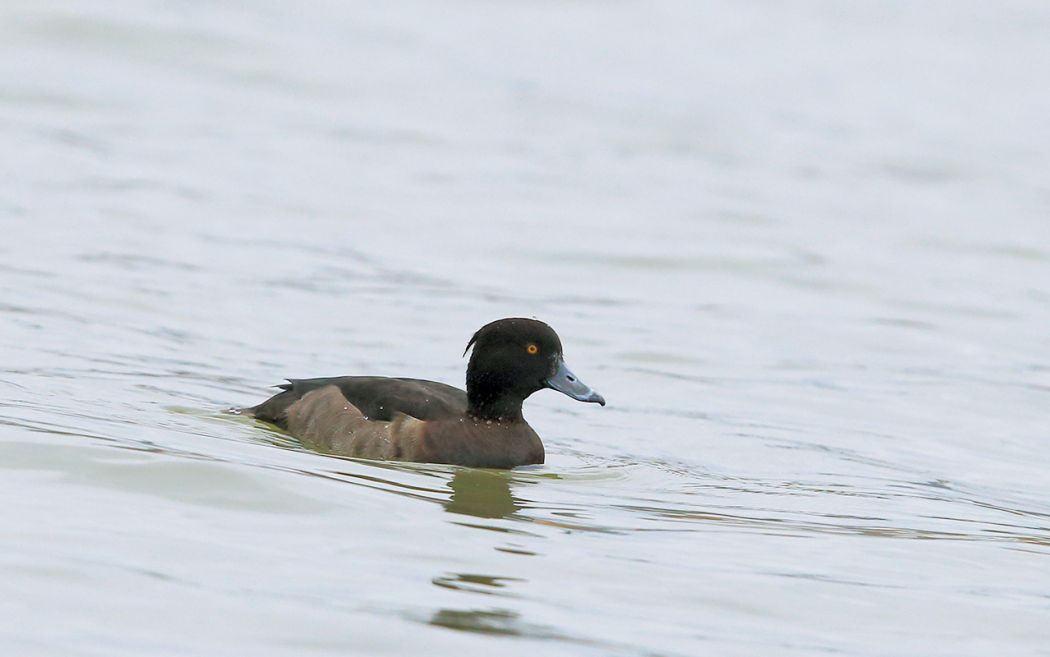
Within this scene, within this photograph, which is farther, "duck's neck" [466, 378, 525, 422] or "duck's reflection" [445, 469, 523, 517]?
"duck's neck" [466, 378, 525, 422]

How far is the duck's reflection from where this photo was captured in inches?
319

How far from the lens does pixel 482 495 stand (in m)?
8.51

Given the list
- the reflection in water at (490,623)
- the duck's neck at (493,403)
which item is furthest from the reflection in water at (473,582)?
the duck's neck at (493,403)

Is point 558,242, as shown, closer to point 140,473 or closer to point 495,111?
point 495,111

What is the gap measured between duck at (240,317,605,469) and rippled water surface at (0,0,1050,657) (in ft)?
0.62

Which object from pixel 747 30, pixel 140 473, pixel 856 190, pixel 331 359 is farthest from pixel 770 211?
pixel 140 473

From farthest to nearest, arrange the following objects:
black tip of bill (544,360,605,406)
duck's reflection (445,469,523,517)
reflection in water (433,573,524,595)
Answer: black tip of bill (544,360,605,406) → duck's reflection (445,469,523,517) → reflection in water (433,573,524,595)

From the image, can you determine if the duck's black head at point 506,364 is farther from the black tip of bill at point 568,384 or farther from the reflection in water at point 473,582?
the reflection in water at point 473,582

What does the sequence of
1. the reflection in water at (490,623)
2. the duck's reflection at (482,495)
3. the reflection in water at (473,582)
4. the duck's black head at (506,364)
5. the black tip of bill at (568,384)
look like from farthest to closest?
the black tip of bill at (568,384), the duck's black head at (506,364), the duck's reflection at (482,495), the reflection in water at (473,582), the reflection in water at (490,623)

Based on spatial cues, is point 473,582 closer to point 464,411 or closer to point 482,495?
point 482,495

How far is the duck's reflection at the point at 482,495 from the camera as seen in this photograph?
8.09 metres

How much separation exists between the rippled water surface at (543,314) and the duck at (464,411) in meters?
0.19

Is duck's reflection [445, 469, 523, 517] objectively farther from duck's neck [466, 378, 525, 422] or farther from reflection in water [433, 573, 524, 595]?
reflection in water [433, 573, 524, 595]

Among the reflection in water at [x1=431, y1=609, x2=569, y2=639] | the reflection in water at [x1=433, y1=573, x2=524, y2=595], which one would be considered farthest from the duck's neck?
the reflection in water at [x1=431, y1=609, x2=569, y2=639]
